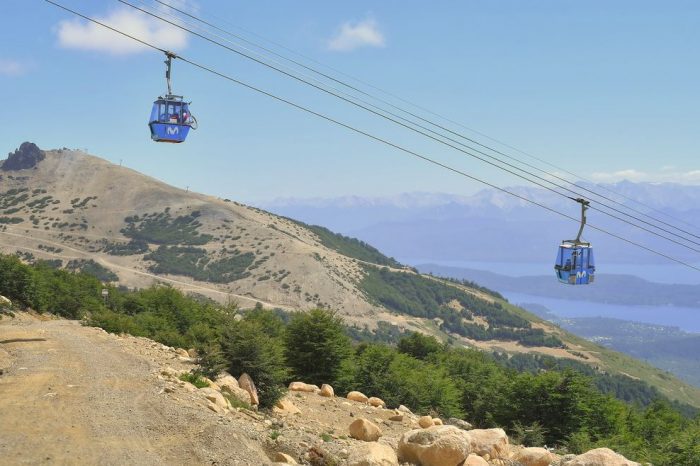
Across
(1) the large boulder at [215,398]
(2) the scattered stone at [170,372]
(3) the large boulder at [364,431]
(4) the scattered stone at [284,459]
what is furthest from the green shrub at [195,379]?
(4) the scattered stone at [284,459]

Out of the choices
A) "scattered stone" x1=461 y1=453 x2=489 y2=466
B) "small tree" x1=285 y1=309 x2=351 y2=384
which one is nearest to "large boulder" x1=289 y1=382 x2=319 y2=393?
"small tree" x1=285 y1=309 x2=351 y2=384

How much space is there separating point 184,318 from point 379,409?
1025 inches

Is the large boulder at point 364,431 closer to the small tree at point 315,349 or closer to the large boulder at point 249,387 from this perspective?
the large boulder at point 249,387

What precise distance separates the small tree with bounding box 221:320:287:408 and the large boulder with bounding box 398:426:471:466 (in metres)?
7.52

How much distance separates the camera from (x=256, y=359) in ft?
92.0

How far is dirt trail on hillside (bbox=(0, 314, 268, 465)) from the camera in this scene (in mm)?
16297

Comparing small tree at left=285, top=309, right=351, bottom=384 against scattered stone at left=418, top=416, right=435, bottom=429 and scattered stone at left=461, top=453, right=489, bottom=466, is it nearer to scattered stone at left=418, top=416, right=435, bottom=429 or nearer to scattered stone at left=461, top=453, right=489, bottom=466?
scattered stone at left=418, top=416, right=435, bottom=429

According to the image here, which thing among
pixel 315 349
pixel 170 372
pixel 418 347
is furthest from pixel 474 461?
pixel 418 347

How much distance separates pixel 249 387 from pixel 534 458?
1151 cm

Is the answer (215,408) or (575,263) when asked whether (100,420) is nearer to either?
(215,408)

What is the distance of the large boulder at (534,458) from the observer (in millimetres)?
23203

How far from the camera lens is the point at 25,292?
52156mm

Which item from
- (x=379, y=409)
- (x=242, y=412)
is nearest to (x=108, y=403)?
(x=242, y=412)

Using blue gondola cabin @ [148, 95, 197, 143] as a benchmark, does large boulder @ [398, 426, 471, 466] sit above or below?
below
